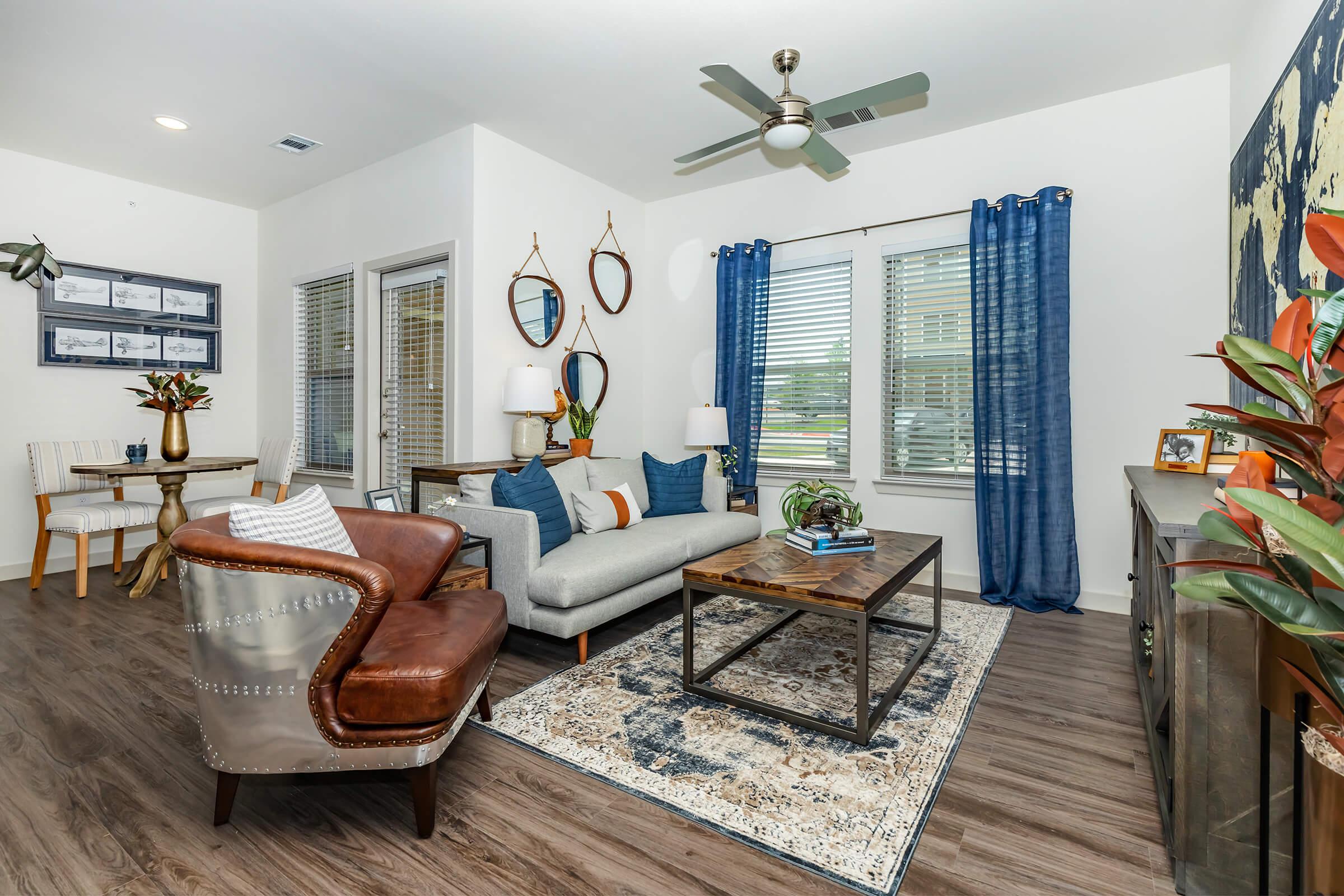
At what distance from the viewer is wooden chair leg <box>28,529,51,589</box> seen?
3.94 metres

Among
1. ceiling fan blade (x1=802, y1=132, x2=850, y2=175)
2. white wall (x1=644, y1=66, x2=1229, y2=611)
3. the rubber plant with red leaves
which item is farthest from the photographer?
white wall (x1=644, y1=66, x2=1229, y2=611)

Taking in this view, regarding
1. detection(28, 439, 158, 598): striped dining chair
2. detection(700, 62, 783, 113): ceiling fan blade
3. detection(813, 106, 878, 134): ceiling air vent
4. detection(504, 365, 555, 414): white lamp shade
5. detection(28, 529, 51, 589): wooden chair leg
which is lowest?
detection(28, 529, 51, 589): wooden chair leg

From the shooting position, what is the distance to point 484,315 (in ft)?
13.0

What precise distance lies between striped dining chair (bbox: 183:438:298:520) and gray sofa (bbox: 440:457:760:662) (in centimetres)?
212

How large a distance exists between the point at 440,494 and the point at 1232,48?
4.64 meters

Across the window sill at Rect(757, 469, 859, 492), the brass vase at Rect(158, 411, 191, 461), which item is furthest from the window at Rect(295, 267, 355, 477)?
the window sill at Rect(757, 469, 859, 492)

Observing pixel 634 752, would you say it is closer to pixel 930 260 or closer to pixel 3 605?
pixel 930 260

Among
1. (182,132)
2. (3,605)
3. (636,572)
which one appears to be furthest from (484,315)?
(3,605)

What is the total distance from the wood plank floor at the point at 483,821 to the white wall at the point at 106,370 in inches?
106

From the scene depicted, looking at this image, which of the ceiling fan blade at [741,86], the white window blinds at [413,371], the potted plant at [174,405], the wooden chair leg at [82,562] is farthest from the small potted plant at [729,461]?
the wooden chair leg at [82,562]

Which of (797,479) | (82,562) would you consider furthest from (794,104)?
(82,562)

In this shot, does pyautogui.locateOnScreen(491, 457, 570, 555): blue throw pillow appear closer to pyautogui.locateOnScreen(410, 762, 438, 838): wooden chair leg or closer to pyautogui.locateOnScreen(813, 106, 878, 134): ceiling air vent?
pyautogui.locateOnScreen(410, 762, 438, 838): wooden chair leg

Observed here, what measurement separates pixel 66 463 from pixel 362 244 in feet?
7.69

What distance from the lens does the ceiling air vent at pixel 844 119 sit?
2898 mm
